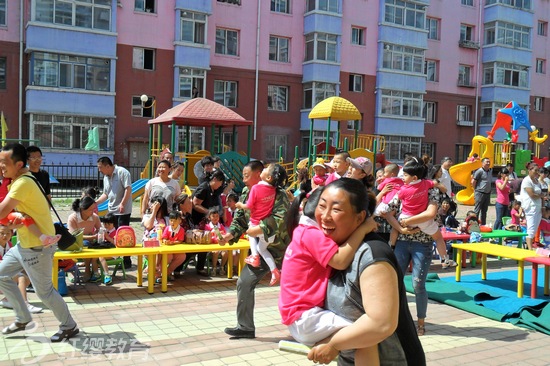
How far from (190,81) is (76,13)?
20.8 feet

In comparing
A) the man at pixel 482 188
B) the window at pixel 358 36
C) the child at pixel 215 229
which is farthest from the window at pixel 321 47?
the child at pixel 215 229

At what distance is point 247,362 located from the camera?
516cm

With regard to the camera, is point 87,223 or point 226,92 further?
point 226,92

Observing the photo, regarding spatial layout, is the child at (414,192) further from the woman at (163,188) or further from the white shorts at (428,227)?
the woman at (163,188)

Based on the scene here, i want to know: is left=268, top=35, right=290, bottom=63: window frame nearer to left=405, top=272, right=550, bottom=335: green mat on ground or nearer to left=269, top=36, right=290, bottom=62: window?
left=269, top=36, right=290, bottom=62: window

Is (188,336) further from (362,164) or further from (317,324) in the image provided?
(317,324)

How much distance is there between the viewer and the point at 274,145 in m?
32.1

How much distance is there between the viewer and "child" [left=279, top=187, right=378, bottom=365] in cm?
252

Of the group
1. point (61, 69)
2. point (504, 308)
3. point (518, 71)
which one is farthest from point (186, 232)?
point (518, 71)

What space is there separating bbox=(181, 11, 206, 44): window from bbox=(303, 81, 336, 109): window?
22.5 feet

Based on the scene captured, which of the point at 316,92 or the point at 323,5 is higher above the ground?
the point at 323,5

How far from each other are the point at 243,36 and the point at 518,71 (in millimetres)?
20880

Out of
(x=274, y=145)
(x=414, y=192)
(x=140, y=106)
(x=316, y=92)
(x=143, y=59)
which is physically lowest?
(x=414, y=192)

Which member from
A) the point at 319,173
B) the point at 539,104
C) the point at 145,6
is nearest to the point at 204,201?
the point at 319,173
